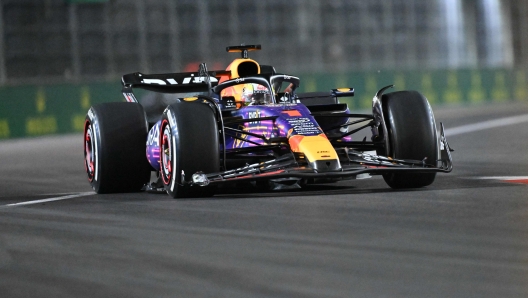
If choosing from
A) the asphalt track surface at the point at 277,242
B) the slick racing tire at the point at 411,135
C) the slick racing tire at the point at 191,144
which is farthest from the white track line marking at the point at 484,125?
the slick racing tire at the point at 191,144

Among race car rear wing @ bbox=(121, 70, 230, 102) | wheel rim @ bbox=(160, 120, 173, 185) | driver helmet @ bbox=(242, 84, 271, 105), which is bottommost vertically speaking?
wheel rim @ bbox=(160, 120, 173, 185)

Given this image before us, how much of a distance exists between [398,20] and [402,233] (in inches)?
899

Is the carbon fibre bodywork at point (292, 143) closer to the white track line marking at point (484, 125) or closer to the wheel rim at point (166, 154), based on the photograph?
the wheel rim at point (166, 154)

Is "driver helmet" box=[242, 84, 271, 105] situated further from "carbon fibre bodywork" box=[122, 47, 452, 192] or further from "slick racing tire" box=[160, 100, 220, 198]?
"slick racing tire" box=[160, 100, 220, 198]

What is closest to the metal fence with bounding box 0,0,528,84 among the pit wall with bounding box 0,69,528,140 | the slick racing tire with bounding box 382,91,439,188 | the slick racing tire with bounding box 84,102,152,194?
the pit wall with bounding box 0,69,528,140

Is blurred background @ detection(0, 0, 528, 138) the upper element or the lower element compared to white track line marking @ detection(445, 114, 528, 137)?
upper

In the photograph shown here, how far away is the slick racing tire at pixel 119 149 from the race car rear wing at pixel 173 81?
3.35ft

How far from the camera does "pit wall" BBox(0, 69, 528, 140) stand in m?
20.1

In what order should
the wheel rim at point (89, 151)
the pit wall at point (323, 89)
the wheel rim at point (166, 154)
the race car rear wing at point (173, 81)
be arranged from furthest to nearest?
the pit wall at point (323, 89) → the race car rear wing at point (173, 81) → the wheel rim at point (89, 151) → the wheel rim at point (166, 154)

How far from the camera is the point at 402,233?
257 inches

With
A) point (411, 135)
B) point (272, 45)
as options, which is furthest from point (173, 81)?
point (272, 45)

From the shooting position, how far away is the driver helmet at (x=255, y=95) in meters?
10.1

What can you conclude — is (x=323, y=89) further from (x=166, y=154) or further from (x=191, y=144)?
(x=191, y=144)

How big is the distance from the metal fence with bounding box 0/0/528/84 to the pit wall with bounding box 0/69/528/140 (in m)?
0.39
